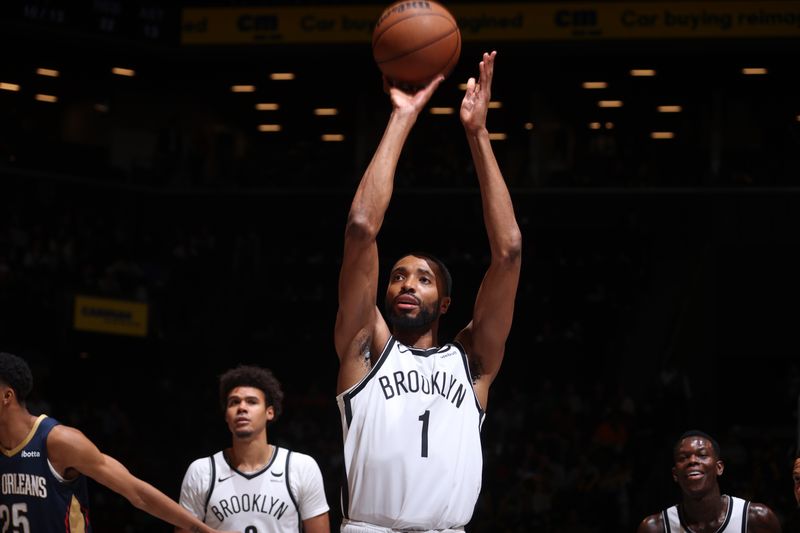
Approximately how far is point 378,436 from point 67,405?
13700mm

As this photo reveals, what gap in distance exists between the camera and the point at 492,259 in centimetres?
491

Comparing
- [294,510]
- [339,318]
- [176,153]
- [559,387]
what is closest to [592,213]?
[559,387]

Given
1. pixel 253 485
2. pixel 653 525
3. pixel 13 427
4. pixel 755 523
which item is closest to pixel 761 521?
pixel 755 523

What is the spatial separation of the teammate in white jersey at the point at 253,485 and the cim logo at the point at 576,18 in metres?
13.6

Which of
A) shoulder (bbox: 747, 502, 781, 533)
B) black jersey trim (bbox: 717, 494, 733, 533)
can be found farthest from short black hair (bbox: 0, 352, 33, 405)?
shoulder (bbox: 747, 502, 781, 533)

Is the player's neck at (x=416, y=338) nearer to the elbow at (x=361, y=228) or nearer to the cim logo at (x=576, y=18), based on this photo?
the elbow at (x=361, y=228)

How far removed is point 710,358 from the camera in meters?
19.4

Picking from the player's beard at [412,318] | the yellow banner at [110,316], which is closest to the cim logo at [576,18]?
the yellow banner at [110,316]

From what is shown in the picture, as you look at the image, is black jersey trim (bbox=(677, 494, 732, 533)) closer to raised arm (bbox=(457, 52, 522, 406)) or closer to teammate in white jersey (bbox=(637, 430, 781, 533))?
teammate in white jersey (bbox=(637, 430, 781, 533))

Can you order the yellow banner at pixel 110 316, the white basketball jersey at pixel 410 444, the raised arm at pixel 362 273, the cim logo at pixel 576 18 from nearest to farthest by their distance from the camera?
the white basketball jersey at pixel 410 444
the raised arm at pixel 362 273
the yellow banner at pixel 110 316
the cim logo at pixel 576 18

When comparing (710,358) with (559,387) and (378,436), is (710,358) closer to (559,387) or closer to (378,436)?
(559,387)

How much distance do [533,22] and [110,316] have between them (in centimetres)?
783

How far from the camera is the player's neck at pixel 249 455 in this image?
21.3 ft

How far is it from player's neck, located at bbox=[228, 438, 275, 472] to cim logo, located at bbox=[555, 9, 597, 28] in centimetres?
1379
